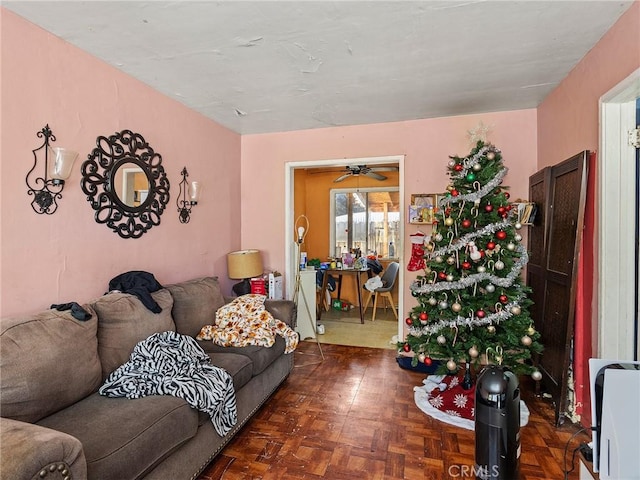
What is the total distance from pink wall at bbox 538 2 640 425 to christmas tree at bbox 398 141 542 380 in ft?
0.96

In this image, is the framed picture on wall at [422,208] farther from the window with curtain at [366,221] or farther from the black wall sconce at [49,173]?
the black wall sconce at [49,173]

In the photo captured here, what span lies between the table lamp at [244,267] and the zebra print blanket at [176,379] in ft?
4.67

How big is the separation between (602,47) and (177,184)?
3.22 meters

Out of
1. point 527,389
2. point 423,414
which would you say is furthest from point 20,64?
point 527,389

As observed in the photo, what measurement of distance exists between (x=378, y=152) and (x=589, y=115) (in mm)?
1832

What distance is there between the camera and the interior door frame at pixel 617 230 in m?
1.92

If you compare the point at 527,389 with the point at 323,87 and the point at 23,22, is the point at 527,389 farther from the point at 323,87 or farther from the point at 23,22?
the point at 23,22

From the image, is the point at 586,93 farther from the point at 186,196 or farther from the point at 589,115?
the point at 186,196

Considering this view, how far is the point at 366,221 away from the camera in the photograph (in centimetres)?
600

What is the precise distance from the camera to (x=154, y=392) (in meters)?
1.68

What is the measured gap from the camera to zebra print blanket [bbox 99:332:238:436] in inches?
66.5

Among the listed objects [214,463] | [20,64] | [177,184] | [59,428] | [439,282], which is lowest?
[214,463]

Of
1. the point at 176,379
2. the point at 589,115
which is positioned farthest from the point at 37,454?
the point at 589,115

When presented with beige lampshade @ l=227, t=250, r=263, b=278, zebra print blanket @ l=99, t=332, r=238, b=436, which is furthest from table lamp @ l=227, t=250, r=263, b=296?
zebra print blanket @ l=99, t=332, r=238, b=436
